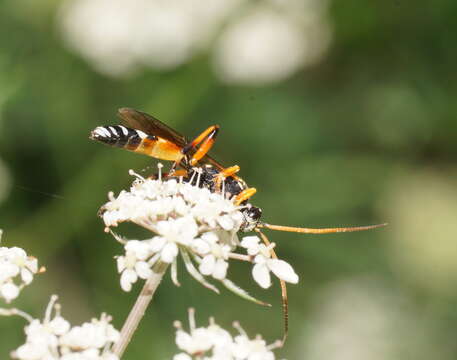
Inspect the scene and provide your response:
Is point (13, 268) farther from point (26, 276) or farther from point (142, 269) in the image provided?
point (142, 269)

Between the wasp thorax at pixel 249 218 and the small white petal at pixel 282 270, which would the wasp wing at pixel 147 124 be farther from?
the small white petal at pixel 282 270

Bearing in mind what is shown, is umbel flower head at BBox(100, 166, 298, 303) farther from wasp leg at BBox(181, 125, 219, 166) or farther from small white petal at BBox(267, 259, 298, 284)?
wasp leg at BBox(181, 125, 219, 166)

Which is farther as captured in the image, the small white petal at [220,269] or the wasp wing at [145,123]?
the wasp wing at [145,123]

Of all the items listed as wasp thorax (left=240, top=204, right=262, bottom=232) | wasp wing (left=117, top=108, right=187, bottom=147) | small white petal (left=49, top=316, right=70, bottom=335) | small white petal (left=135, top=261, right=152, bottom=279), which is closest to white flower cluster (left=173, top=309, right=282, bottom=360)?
small white petal (left=135, top=261, right=152, bottom=279)

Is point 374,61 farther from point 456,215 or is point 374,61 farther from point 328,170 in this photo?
point 456,215

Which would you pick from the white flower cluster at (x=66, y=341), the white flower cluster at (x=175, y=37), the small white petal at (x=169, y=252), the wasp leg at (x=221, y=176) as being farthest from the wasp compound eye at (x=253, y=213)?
the white flower cluster at (x=175, y=37)

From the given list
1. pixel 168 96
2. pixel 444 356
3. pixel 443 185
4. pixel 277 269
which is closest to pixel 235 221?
pixel 277 269
